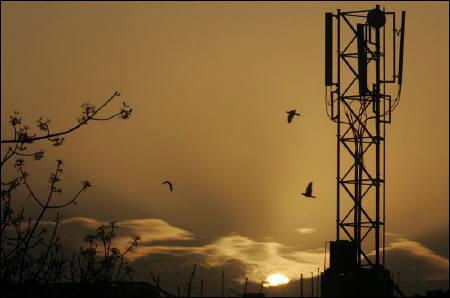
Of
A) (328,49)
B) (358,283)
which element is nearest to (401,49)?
(328,49)

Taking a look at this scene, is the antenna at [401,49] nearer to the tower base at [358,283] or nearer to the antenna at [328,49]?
the antenna at [328,49]

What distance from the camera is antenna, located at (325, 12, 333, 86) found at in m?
32.3

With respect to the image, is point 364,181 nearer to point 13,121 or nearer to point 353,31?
point 353,31

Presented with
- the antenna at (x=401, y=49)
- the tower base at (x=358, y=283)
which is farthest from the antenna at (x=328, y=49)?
the tower base at (x=358, y=283)

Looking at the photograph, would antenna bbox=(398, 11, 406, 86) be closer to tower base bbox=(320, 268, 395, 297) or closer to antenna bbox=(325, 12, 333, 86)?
antenna bbox=(325, 12, 333, 86)

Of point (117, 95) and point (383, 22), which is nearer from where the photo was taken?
point (117, 95)

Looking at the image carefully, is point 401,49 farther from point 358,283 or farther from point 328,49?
point 358,283

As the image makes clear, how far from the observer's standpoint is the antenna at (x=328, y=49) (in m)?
32.3

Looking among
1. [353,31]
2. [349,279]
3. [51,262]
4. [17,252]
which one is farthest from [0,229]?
[353,31]

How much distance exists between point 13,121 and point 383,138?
76.3 feet

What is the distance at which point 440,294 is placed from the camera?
25.6m

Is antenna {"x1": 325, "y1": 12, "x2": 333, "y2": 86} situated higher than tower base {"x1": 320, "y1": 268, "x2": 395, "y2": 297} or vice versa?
antenna {"x1": 325, "y1": 12, "x2": 333, "y2": 86}

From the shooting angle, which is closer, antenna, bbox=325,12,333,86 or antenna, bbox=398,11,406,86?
antenna, bbox=325,12,333,86

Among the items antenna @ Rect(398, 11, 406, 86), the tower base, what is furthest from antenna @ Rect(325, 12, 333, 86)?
the tower base
